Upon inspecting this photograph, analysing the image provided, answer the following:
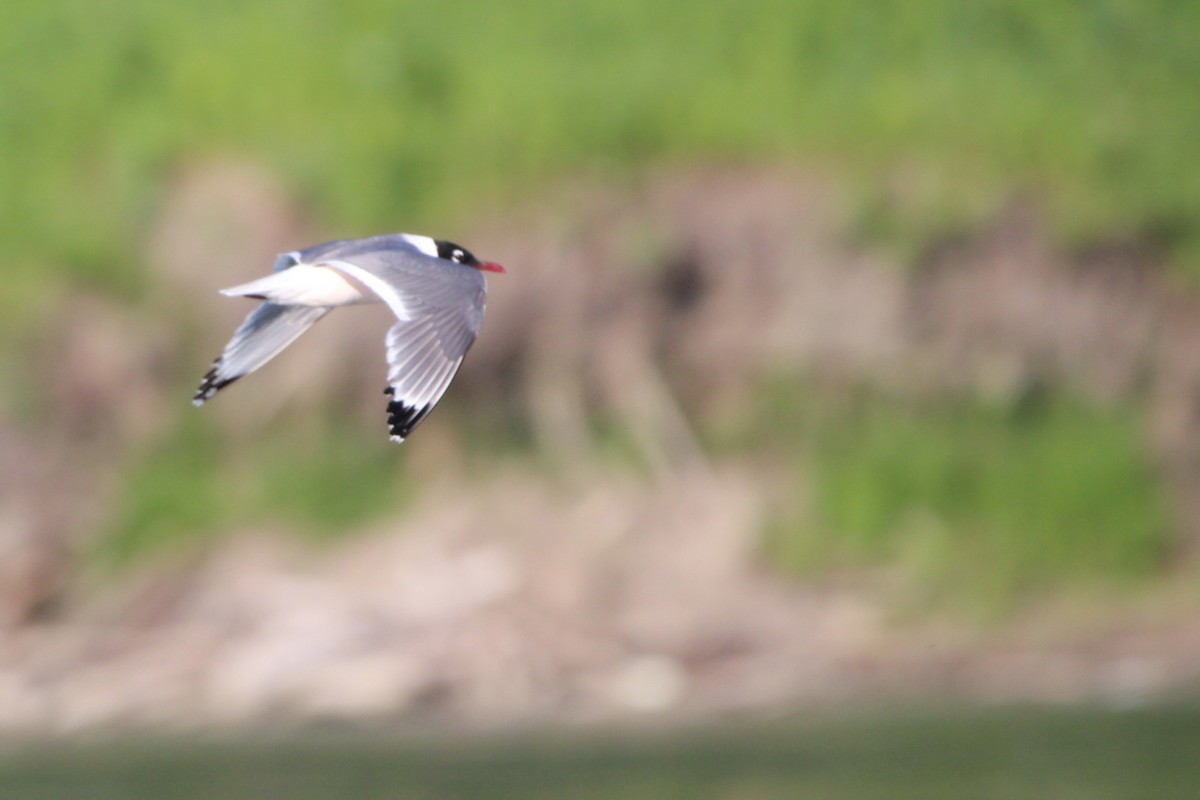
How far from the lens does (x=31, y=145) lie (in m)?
14.3

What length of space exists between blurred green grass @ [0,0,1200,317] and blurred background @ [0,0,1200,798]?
0.03 m

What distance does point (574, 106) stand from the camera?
43.9ft

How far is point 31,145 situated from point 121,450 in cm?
239

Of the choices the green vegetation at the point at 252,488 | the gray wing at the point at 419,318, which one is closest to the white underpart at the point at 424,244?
the gray wing at the point at 419,318

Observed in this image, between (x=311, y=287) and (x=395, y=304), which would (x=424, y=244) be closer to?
(x=311, y=287)

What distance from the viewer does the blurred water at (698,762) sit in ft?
30.1

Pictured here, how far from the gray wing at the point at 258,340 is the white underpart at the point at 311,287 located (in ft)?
0.55

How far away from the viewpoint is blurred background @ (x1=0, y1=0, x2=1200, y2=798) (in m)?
11.0

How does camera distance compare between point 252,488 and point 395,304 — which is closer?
point 395,304

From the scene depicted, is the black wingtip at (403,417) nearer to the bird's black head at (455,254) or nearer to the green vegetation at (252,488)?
the bird's black head at (455,254)

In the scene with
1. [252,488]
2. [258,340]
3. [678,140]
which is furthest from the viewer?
[678,140]

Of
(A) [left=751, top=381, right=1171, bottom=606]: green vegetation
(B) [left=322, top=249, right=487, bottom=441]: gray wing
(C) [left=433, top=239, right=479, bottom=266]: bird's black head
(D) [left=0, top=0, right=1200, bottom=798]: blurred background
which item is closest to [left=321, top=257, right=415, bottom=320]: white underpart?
(B) [left=322, top=249, right=487, bottom=441]: gray wing

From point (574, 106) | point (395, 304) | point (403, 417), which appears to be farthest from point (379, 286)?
point (574, 106)

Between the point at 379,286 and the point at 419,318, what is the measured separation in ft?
0.57
